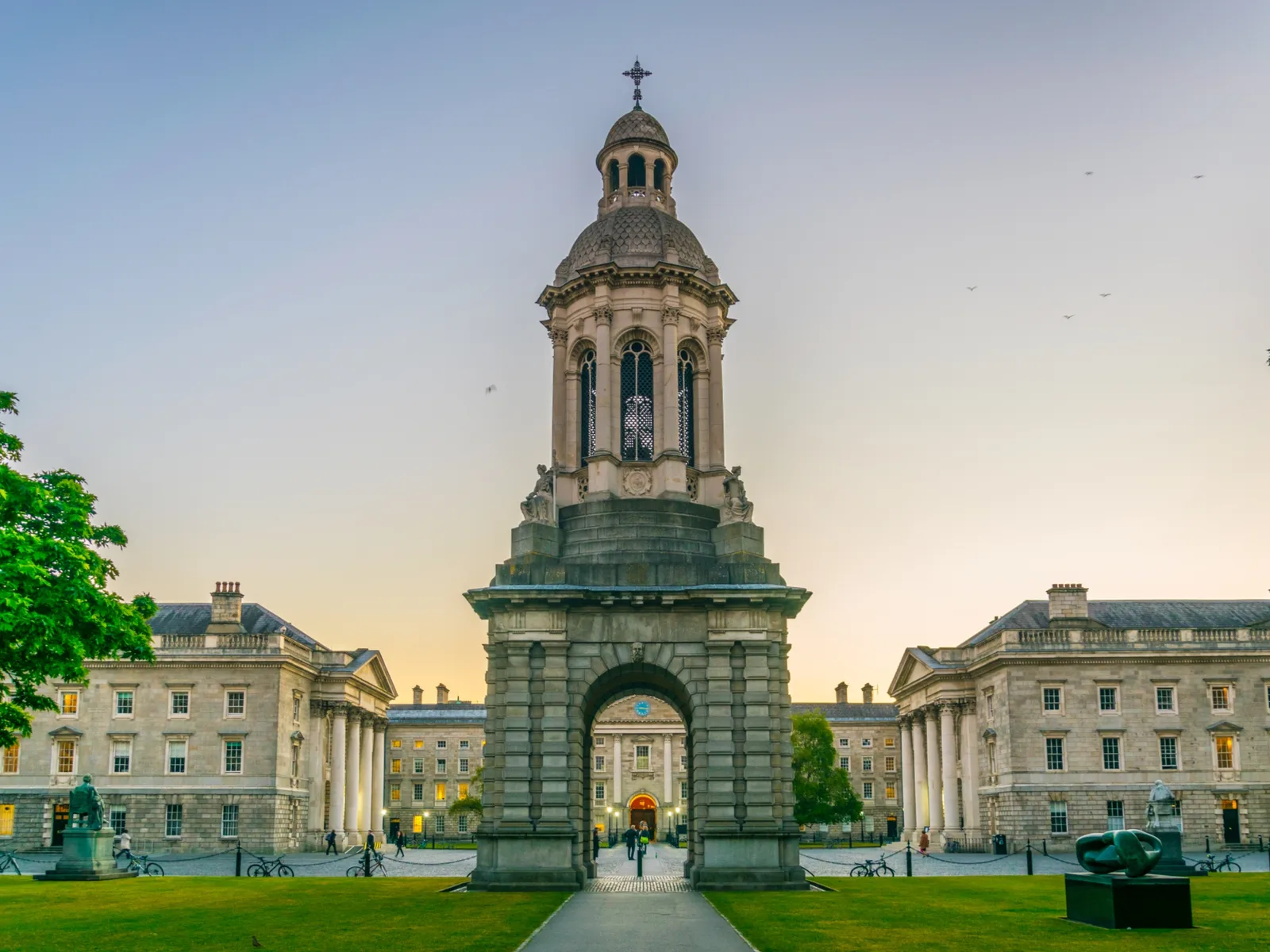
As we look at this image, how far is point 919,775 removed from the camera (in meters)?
88.7

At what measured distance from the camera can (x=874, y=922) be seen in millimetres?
24375

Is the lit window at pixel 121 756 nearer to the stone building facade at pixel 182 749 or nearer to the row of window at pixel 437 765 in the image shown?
the stone building facade at pixel 182 749

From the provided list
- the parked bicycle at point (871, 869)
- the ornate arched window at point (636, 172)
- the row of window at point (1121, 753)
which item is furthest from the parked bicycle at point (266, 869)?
the row of window at point (1121, 753)

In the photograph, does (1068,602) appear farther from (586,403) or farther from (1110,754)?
(586,403)

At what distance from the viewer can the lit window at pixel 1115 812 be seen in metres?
68.2

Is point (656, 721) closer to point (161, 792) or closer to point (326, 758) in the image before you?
point (326, 758)

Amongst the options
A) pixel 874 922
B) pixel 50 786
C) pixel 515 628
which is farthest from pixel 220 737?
pixel 874 922

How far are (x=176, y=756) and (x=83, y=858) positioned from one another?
105 feet

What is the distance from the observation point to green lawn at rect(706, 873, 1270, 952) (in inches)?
800

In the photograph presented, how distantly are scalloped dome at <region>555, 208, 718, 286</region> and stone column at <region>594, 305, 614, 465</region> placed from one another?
1.67m

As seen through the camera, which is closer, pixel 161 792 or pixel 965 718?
pixel 161 792

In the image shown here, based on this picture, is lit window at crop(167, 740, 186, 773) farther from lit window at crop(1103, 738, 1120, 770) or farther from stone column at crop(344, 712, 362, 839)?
lit window at crop(1103, 738, 1120, 770)

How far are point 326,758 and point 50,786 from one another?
16.1 metres

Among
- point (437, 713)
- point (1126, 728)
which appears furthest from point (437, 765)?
point (1126, 728)
